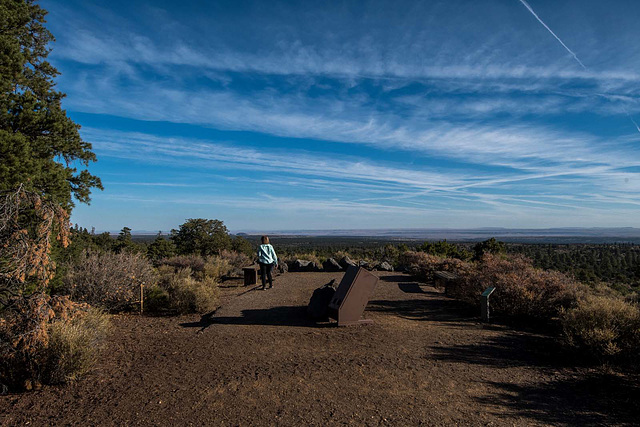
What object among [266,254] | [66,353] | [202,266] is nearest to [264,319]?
[266,254]

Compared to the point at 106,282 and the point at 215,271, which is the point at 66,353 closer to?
the point at 106,282

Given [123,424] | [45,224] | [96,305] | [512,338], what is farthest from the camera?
[96,305]

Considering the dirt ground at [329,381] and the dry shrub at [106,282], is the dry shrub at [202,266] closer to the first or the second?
the dry shrub at [106,282]

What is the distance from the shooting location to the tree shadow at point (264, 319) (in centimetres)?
786

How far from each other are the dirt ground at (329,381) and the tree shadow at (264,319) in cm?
9

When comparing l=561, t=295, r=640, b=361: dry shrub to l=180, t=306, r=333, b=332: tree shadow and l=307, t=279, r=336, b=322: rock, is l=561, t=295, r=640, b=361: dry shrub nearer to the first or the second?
l=180, t=306, r=333, b=332: tree shadow

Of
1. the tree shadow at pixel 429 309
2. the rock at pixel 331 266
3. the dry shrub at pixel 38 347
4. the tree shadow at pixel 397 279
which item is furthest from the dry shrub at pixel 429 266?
the dry shrub at pixel 38 347

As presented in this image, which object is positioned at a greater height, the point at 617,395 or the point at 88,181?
the point at 88,181

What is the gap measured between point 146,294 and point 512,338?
8795 millimetres

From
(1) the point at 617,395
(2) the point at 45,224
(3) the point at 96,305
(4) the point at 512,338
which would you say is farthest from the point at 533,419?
(3) the point at 96,305

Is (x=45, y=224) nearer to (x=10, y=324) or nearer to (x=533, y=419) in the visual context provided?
(x=10, y=324)

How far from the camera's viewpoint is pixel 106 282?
8.95m

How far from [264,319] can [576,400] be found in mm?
5813

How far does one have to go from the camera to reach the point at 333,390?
454 centimetres
